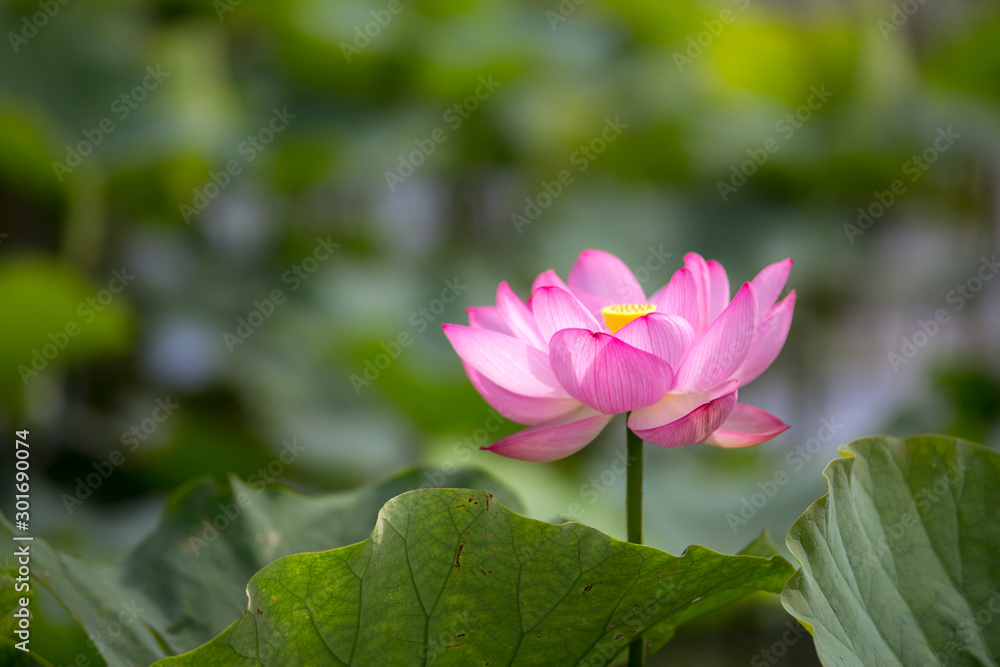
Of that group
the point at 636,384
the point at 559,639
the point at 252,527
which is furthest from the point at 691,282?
the point at 252,527

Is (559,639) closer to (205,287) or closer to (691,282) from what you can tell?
(691,282)

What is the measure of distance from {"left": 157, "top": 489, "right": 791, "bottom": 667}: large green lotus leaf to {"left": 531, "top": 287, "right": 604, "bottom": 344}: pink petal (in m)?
0.11

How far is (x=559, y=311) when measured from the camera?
1.43ft

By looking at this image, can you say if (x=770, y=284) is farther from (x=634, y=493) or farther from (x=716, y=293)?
(x=634, y=493)

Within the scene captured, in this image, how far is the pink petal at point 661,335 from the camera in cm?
40

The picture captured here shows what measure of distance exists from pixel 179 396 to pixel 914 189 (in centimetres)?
176

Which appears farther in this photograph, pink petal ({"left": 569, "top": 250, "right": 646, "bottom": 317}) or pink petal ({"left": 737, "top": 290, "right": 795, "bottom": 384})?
pink petal ({"left": 569, "top": 250, "right": 646, "bottom": 317})

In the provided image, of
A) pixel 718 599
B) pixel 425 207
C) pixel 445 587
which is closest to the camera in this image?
pixel 445 587

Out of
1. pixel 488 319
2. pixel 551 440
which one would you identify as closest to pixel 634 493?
pixel 551 440

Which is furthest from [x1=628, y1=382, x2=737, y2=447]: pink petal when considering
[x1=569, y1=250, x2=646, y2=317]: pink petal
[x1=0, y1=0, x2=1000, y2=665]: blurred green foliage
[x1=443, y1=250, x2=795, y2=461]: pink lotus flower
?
[x1=0, y1=0, x2=1000, y2=665]: blurred green foliage

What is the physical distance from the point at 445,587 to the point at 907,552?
263 millimetres

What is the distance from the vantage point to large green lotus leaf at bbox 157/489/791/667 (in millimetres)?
372

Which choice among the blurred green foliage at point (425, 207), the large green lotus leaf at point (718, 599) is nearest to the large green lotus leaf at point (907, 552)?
the large green lotus leaf at point (718, 599)

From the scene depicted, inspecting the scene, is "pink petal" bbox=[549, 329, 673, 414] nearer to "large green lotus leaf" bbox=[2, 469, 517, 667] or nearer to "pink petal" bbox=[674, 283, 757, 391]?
"pink petal" bbox=[674, 283, 757, 391]
